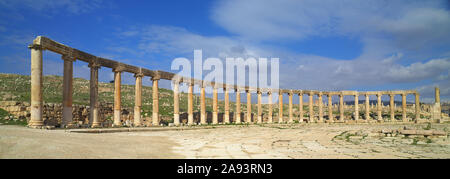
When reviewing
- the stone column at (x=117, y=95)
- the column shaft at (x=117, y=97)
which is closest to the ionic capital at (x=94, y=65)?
the stone column at (x=117, y=95)

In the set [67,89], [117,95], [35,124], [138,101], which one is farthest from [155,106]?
[35,124]

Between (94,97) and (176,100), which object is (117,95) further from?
(176,100)

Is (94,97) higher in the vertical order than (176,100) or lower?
higher

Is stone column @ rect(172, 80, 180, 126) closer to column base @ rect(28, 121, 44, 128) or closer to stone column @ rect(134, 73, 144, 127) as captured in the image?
stone column @ rect(134, 73, 144, 127)

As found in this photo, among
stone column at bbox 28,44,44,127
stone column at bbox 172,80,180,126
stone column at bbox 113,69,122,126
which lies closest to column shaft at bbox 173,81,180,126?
stone column at bbox 172,80,180,126

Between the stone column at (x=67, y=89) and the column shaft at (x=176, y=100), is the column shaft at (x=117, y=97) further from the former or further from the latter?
the column shaft at (x=176, y=100)

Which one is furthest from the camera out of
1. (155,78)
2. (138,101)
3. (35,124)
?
(155,78)

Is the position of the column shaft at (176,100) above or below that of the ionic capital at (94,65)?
below

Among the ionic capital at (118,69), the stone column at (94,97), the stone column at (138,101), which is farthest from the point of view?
the stone column at (138,101)
